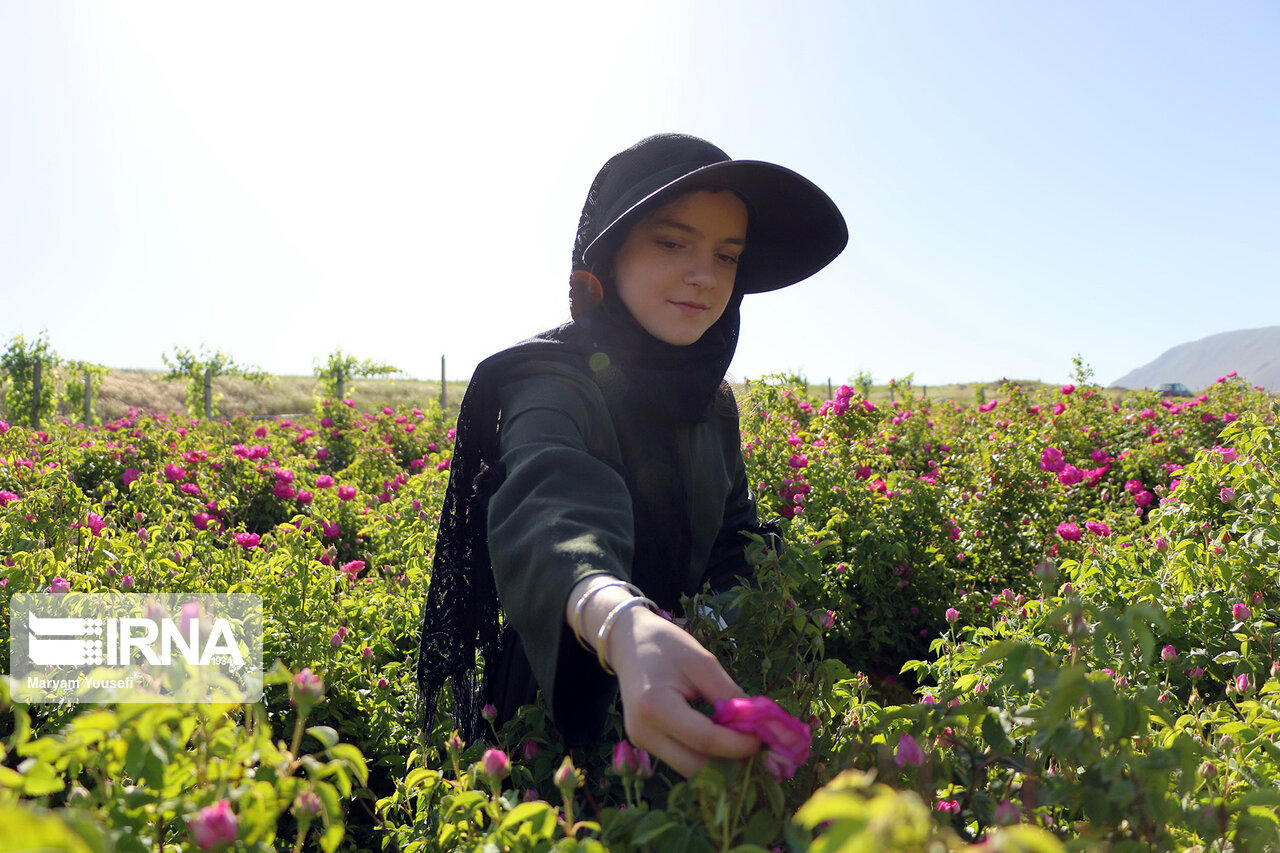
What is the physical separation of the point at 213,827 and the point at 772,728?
410 mm

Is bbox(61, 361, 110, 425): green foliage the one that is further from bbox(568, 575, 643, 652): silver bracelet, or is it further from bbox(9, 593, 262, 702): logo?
bbox(568, 575, 643, 652): silver bracelet

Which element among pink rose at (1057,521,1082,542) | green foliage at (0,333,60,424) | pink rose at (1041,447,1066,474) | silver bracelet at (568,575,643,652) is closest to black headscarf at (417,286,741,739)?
silver bracelet at (568,575,643,652)

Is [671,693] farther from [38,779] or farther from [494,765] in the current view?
[38,779]

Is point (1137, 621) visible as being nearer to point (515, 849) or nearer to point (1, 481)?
point (515, 849)

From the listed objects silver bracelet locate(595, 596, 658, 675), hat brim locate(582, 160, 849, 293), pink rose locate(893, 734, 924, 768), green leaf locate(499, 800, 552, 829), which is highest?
hat brim locate(582, 160, 849, 293)

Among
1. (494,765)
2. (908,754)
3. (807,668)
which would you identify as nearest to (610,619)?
(494,765)

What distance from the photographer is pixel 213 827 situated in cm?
56

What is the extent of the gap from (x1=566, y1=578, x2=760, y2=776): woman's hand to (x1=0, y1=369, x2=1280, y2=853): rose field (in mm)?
24

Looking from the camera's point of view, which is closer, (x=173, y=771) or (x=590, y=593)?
(x=173, y=771)

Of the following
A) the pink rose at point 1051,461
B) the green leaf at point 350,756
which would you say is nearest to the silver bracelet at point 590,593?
the green leaf at point 350,756

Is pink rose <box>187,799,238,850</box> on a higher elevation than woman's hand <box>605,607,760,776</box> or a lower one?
lower

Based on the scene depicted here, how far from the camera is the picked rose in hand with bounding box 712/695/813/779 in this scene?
610 millimetres

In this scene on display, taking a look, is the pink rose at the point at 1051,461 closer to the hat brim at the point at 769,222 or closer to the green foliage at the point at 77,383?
the hat brim at the point at 769,222

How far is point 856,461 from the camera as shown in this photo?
4.52 m
